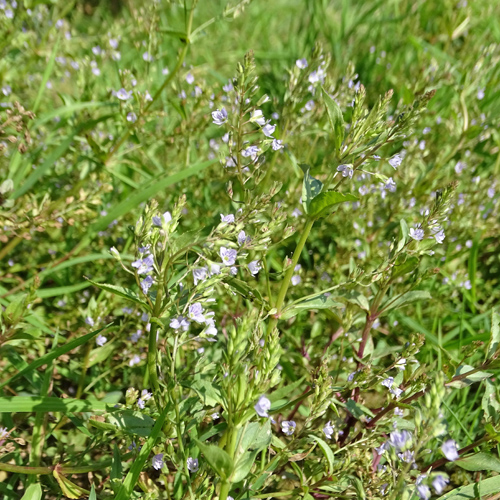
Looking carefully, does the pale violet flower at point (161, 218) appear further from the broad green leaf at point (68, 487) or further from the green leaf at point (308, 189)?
the broad green leaf at point (68, 487)

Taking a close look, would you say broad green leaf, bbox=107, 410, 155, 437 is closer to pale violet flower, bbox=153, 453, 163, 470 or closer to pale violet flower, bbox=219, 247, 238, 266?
pale violet flower, bbox=153, 453, 163, 470

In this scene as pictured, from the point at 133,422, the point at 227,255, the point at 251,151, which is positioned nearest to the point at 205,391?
the point at 133,422

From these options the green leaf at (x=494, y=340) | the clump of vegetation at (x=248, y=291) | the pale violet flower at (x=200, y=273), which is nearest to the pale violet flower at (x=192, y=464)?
the clump of vegetation at (x=248, y=291)

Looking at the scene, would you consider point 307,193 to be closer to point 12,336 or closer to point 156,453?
point 156,453

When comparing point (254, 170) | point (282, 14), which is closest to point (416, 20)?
point (282, 14)

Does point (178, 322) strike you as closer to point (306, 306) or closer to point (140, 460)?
point (140, 460)

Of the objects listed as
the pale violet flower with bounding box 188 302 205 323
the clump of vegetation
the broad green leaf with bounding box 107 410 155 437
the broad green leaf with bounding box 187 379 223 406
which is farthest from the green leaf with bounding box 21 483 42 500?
the pale violet flower with bounding box 188 302 205 323
